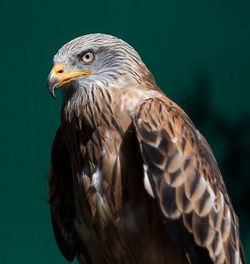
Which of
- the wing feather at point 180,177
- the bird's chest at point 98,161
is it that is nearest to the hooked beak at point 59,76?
the bird's chest at point 98,161

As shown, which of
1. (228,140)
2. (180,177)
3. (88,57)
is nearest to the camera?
(180,177)

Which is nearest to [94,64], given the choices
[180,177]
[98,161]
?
[98,161]

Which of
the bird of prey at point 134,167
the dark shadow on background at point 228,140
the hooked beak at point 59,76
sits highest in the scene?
the hooked beak at point 59,76

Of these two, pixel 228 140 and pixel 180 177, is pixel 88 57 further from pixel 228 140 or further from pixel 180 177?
pixel 228 140

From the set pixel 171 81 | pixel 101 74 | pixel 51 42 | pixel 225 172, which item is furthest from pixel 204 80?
pixel 101 74

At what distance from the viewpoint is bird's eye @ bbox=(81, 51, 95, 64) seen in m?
2.25

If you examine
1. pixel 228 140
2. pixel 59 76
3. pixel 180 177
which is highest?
pixel 59 76

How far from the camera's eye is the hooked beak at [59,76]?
2188 mm

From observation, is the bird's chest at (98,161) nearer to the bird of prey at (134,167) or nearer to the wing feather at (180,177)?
the bird of prey at (134,167)

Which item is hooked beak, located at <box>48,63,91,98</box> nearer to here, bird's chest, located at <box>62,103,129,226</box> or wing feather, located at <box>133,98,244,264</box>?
bird's chest, located at <box>62,103,129,226</box>

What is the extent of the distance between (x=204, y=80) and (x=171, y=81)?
15 cm

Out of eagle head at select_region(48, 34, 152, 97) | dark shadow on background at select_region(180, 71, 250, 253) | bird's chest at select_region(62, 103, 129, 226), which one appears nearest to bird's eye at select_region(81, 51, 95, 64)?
eagle head at select_region(48, 34, 152, 97)

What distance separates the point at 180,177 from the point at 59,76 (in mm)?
474

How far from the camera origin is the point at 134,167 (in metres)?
2.18
